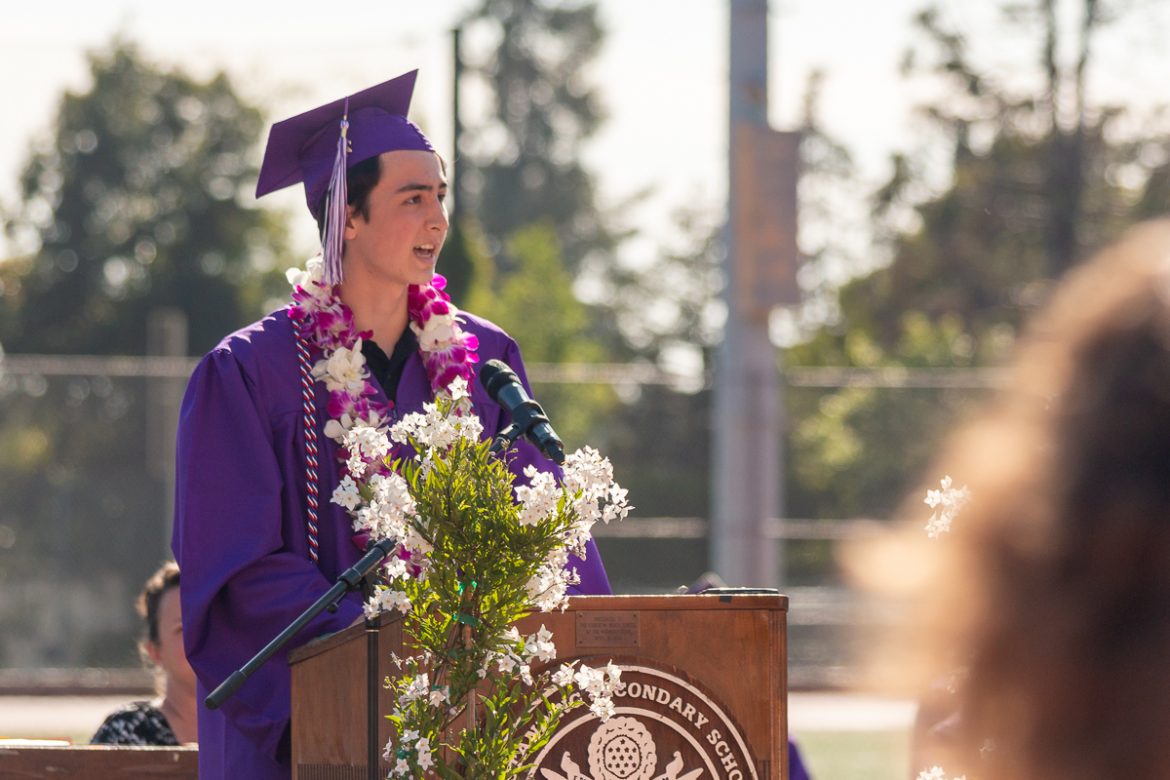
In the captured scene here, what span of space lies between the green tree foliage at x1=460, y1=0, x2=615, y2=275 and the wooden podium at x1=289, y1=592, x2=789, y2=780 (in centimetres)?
4835

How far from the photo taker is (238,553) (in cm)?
353

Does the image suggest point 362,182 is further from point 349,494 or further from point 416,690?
point 416,690

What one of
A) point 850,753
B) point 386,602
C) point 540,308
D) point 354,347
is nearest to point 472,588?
point 386,602

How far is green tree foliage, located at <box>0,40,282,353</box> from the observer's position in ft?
123

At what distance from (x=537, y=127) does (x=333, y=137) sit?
49.0m

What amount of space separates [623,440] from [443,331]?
11746 millimetres

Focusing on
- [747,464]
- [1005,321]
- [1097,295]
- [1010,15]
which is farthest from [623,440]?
[1005,321]

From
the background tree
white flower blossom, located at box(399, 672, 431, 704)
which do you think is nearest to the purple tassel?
white flower blossom, located at box(399, 672, 431, 704)

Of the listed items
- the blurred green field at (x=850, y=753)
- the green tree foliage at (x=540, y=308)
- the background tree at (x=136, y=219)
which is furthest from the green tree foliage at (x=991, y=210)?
the blurred green field at (x=850, y=753)

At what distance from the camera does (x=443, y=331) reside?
3.99 metres

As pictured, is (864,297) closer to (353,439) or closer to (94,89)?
(94,89)

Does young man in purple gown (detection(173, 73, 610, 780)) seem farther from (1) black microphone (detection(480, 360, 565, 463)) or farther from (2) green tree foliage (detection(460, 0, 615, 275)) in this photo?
(2) green tree foliage (detection(460, 0, 615, 275))

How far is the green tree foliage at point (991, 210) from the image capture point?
105ft

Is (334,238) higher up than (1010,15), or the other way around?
(1010,15)
